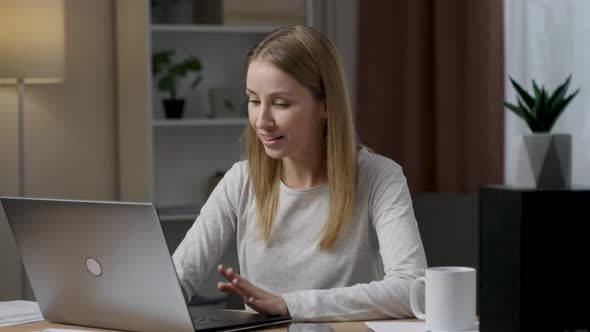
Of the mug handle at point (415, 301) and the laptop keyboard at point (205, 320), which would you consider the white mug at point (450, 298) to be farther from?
the laptop keyboard at point (205, 320)

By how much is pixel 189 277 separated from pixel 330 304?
16.9 inches

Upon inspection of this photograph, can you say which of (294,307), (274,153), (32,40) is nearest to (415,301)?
(294,307)

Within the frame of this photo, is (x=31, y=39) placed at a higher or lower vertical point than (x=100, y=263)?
higher

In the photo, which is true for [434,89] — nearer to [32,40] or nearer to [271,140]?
[32,40]

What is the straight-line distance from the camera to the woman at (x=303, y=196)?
2.12 metres

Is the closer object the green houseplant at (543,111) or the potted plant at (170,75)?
the green houseplant at (543,111)

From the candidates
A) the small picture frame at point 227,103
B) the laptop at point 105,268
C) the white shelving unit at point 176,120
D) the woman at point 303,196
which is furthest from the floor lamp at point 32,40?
the laptop at point 105,268

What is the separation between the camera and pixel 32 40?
345cm

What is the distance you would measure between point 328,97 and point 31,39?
5.24 ft

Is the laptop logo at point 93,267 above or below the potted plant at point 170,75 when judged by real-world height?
below

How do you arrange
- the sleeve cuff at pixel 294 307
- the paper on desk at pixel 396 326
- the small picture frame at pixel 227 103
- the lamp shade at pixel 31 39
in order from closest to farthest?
the paper on desk at pixel 396 326 < the sleeve cuff at pixel 294 307 < the lamp shade at pixel 31 39 < the small picture frame at pixel 227 103

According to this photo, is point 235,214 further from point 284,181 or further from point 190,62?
point 190,62

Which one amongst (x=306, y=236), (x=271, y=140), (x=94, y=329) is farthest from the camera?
(x=306, y=236)

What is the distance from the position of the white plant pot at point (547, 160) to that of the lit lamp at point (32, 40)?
7.85 ft
